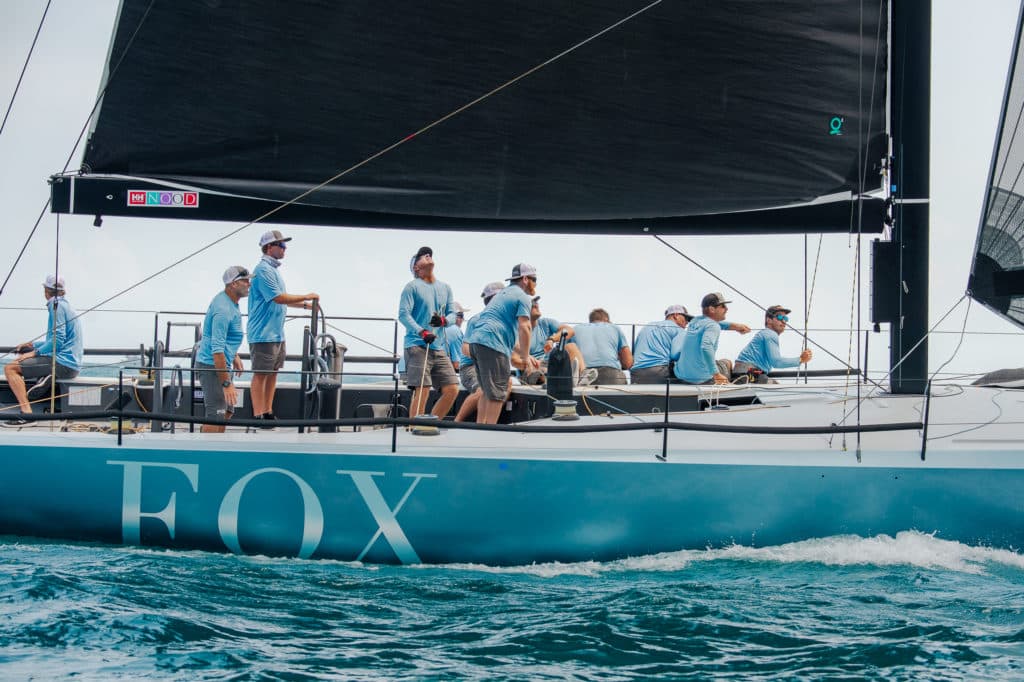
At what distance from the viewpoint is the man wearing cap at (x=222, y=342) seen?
589 cm

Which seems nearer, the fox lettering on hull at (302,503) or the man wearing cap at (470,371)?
the fox lettering on hull at (302,503)

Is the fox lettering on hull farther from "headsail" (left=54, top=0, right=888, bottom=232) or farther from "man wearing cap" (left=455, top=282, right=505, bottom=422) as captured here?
"headsail" (left=54, top=0, right=888, bottom=232)

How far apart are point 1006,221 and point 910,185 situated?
2.10 ft

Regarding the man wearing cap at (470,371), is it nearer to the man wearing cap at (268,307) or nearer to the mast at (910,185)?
the man wearing cap at (268,307)

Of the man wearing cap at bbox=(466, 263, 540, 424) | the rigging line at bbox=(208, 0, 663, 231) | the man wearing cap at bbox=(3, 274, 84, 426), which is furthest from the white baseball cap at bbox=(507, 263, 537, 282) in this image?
the man wearing cap at bbox=(3, 274, 84, 426)

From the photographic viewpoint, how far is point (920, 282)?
237 inches

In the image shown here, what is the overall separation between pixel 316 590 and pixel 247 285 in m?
2.41

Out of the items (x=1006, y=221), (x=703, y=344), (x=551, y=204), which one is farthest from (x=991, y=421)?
(x=551, y=204)

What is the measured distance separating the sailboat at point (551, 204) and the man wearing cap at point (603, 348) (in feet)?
4.55

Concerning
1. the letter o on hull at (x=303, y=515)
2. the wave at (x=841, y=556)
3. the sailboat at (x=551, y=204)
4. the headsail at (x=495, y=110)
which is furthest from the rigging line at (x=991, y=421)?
the letter o on hull at (x=303, y=515)

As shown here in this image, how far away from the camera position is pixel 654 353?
788cm

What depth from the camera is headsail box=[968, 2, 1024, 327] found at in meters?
5.56

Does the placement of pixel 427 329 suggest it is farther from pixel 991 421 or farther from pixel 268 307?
pixel 991 421

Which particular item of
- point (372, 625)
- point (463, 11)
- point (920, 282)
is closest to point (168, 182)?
point (463, 11)
